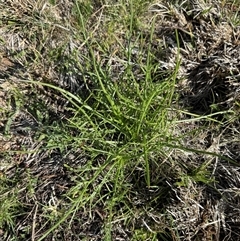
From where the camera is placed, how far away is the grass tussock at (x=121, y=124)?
1697 mm

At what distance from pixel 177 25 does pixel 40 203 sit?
0.90m

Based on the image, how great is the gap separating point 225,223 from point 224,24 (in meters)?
0.78

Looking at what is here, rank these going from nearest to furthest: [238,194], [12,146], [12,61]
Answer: [238,194], [12,146], [12,61]

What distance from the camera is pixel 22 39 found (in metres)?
2.06

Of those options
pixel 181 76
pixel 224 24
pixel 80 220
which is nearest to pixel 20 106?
pixel 80 220

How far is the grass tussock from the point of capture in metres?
1.70

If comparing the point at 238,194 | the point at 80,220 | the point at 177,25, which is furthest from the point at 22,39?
the point at 238,194

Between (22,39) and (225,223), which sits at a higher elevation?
(22,39)

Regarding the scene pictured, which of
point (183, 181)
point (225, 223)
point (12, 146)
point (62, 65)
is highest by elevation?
point (62, 65)

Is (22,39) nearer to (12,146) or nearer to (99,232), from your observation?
(12,146)

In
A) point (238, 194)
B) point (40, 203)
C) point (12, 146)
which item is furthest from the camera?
point (12, 146)

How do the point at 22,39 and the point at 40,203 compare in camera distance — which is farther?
the point at 22,39

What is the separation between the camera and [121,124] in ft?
5.65

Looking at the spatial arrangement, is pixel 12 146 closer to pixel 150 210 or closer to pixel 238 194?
pixel 150 210
